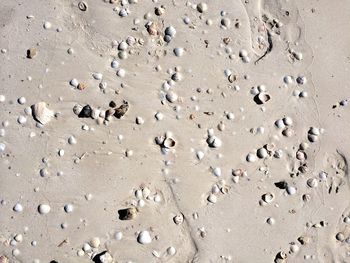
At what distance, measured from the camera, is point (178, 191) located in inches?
166

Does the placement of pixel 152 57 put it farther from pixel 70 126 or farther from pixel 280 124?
pixel 280 124

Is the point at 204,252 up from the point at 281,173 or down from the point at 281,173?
down

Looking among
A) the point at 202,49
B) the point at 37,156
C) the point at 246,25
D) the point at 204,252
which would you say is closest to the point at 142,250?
the point at 204,252

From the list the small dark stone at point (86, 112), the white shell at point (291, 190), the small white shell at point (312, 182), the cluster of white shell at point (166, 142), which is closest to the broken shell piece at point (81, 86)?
the small dark stone at point (86, 112)

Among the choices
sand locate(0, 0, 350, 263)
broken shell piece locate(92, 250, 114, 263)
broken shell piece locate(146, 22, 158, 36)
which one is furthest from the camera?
broken shell piece locate(146, 22, 158, 36)

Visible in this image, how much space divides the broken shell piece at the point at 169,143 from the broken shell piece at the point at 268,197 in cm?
96

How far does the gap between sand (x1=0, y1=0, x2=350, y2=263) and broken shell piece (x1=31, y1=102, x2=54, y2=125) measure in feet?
0.06

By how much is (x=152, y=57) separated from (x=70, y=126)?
1.00 metres

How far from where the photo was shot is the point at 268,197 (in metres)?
4.23

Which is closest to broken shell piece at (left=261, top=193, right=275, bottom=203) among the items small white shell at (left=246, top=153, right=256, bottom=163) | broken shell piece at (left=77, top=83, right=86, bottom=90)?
small white shell at (left=246, top=153, right=256, bottom=163)

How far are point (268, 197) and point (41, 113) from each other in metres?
2.21

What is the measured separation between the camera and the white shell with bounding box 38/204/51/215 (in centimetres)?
413

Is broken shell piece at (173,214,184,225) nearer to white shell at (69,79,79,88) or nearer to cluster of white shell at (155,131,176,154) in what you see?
cluster of white shell at (155,131,176,154)

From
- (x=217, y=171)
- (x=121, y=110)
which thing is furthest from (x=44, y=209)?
(x=217, y=171)
